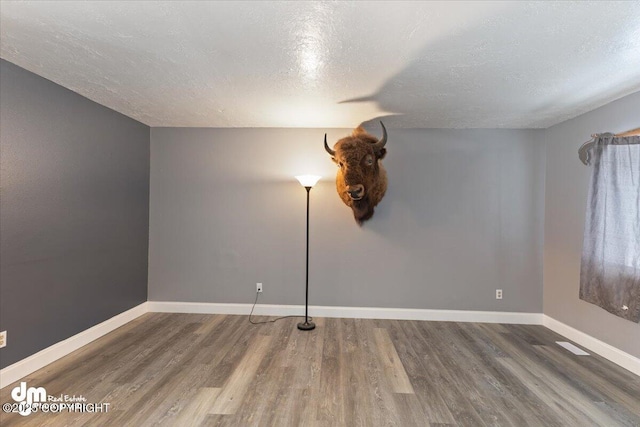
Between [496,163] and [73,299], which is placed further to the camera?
[496,163]

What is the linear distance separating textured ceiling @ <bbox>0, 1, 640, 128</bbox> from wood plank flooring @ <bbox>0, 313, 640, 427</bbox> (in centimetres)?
257

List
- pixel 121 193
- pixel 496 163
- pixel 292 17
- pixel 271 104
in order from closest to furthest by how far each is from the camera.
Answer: pixel 292 17 → pixel 271 104 → pixel 121 193 → pixel 496 163

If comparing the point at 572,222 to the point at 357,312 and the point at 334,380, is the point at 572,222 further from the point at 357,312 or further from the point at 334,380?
the point at 334,380

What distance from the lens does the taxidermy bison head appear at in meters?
2.88

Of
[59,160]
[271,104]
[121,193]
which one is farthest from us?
[121,193]

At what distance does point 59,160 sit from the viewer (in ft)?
8.38

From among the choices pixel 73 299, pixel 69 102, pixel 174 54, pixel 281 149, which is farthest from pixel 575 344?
pixel 69 102

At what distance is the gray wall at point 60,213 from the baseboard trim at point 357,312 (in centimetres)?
63

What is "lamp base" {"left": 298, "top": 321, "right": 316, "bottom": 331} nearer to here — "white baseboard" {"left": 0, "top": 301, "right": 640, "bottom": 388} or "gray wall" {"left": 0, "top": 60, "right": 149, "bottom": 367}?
"white baseboard" {"left": 0, "top": 301, "right": 640, "bottom": 388}

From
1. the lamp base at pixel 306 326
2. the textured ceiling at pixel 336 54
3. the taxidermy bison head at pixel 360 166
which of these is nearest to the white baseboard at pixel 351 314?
the lamp base at pixel 306 326

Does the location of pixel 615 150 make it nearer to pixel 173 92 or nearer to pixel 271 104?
pixel 271 104

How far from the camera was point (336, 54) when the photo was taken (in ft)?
6.48

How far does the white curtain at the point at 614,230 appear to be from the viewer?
2.42m

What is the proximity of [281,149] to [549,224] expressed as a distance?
144 inches
